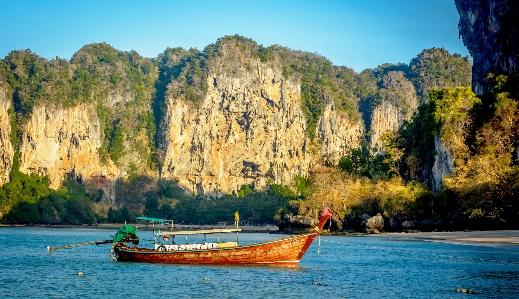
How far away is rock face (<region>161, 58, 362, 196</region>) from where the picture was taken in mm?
146375

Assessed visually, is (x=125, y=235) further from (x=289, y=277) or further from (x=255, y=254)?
(x=289, y=277)

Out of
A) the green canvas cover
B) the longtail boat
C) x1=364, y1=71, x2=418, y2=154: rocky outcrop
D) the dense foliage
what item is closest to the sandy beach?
the dense foliage

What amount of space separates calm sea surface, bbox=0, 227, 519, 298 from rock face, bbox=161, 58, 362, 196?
330 feet

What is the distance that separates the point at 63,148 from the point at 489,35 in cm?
8648

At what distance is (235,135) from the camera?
148 meters

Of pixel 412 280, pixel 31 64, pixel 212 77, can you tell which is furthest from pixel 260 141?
pixel 412 280

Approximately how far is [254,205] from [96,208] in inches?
1139

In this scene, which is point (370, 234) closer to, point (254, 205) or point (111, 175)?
point (254, 205)

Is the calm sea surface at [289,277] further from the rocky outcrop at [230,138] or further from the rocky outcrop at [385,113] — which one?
the rocky outcrop at [385,113]

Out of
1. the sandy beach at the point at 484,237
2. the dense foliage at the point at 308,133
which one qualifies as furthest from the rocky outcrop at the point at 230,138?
the sandy beach at the point at 484,237

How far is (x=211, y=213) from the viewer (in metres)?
124

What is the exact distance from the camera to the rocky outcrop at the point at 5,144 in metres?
125

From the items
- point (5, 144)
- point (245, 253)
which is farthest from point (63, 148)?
point (245, 253)

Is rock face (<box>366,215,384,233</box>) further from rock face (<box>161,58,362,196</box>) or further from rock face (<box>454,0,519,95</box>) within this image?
rock face (<box>161,58,362,196</box>)
